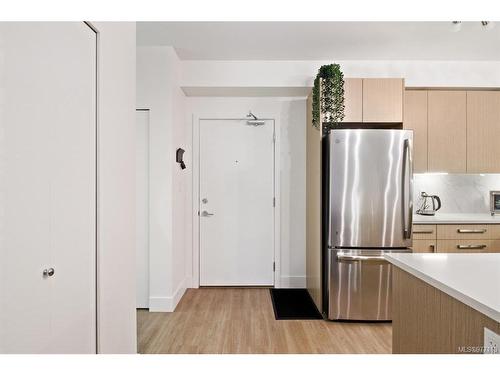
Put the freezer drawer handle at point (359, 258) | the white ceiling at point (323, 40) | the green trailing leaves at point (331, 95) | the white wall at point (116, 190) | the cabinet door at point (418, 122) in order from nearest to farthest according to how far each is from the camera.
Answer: the white wall at point (116, 190), the white ceiling at point (323, 40), the freezer drawer handle at point (359, 258), the green trailing leaves at point (331, 95), the cabinet door at point (418, 122)

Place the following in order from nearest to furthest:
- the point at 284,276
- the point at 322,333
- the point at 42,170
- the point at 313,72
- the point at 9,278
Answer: the point at 9,278, the point at 42,170, the point at 322,333, the point at 313,72, the point at 284,276

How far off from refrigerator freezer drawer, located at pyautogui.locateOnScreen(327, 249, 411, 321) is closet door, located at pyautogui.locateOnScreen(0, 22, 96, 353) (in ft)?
6.89

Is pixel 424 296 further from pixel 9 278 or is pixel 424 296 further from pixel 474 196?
pixel 474 196

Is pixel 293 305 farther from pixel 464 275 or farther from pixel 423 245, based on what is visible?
pixel 464 275

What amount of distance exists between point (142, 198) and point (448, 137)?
309cm

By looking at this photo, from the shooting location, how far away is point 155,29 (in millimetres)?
2941

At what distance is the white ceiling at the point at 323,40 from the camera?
2881mm

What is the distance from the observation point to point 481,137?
3.53 meters

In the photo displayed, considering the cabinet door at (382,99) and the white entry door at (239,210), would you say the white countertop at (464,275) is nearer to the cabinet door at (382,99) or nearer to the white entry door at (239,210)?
the cabinet door at (382,99)

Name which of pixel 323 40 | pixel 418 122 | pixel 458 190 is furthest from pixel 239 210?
pixel 458 190

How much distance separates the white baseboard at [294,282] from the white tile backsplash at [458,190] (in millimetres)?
1609

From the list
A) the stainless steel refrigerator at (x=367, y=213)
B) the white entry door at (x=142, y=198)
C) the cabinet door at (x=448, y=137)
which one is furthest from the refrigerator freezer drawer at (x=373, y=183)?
the white entry door at (x=142, y=198)

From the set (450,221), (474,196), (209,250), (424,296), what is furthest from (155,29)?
(474,196)
